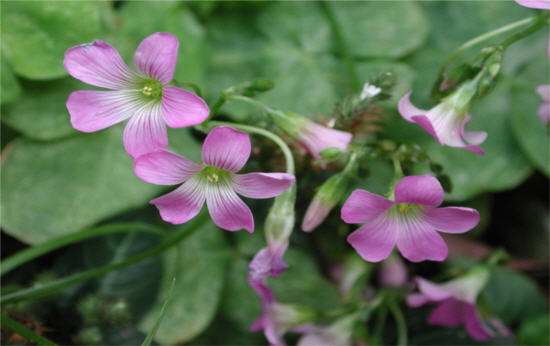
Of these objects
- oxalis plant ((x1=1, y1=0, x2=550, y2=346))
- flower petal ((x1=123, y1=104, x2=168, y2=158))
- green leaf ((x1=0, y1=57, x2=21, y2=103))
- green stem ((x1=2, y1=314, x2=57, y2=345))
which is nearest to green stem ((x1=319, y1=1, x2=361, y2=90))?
oxalis plant ((x1=1, y1=0, x2=550, y2=346))

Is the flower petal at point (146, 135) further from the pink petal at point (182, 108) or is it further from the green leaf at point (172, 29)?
the green leaf at point (172, 29)

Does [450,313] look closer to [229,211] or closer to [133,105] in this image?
[229,211]

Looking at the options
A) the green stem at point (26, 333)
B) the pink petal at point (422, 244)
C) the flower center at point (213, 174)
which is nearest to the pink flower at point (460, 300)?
the pink petal at point (422, 244)

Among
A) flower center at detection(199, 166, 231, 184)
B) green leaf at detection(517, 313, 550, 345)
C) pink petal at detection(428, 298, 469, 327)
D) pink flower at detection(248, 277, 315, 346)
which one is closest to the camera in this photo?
flower center at detection(199, 166, 231, 184)

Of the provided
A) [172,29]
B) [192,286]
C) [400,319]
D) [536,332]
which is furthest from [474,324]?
[172,29]

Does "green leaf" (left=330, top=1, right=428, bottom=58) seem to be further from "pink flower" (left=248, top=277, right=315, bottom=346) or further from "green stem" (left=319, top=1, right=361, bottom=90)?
"pink flower" (left=248, top=277, right=315, bottom=346)

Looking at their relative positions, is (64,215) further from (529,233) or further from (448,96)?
(529,233)

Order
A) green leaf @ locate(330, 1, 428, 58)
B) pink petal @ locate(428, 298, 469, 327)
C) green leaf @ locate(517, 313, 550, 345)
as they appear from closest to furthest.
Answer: pink petal @ locate(428, 298, 469, 327), green leaf @ locate(517, 313, 550, 345), green leaf @ locate(330, 1, 428, 58)
